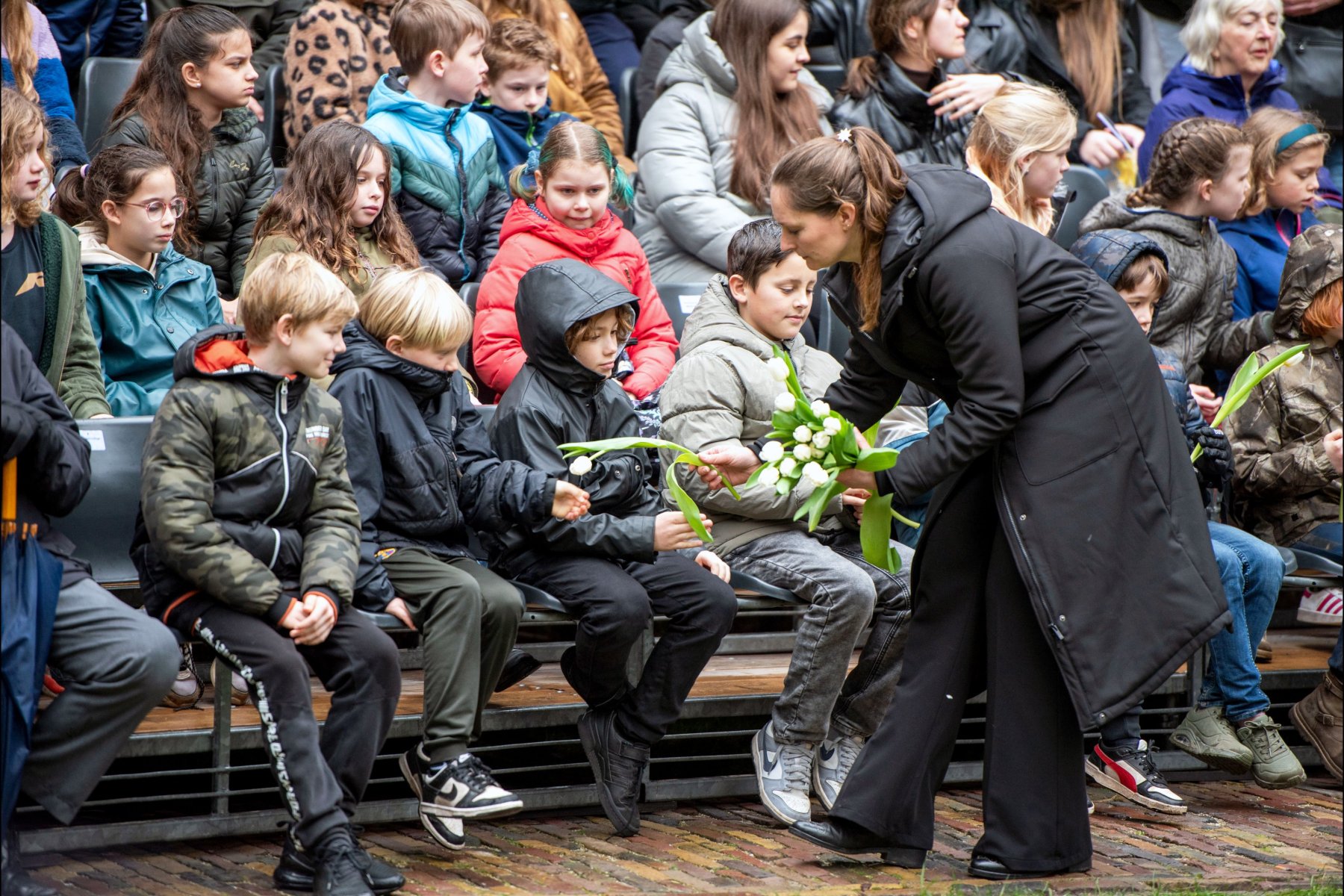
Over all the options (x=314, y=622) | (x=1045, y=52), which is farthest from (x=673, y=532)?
(x=1045, y=52)

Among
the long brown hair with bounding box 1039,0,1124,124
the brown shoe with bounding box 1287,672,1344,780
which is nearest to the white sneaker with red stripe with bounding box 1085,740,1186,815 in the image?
the brown shoe with bounding box 1287,672,1344,780

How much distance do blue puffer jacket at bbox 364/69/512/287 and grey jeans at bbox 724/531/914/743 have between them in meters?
1.89

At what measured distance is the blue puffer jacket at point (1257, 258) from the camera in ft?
21.9

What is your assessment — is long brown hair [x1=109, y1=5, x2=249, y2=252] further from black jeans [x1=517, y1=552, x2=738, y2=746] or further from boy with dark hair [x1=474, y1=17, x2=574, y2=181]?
black jeans [x1=517, y1=552, x2=738, y2=746]

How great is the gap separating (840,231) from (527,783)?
2.21 m

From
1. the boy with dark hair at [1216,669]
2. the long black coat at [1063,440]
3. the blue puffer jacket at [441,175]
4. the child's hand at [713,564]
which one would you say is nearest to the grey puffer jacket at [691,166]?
the blue puffer jacket at [441,175]

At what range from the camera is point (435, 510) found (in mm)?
4363

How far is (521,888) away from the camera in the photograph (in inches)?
152

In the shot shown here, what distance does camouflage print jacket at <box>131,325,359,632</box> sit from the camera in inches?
145

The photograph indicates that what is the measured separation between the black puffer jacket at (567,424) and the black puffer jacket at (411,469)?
4.3 inches

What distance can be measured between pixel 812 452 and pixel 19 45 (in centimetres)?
309

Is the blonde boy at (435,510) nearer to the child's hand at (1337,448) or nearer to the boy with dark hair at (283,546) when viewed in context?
the boy with dark hair at (283,546)

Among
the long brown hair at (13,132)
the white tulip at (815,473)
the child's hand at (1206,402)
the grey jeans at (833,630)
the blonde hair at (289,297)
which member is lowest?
the grey jeans at (833,630)

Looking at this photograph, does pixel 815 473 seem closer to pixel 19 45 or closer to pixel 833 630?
pixel 833 630
